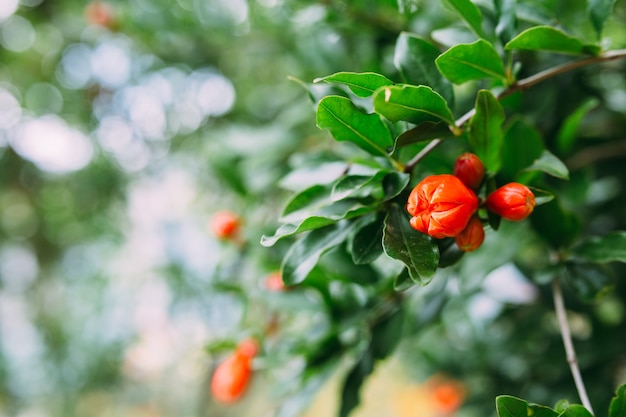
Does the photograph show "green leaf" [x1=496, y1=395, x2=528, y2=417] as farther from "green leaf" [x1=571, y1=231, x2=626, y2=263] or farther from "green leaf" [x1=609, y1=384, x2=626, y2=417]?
"green leaf" [x1=571, y1=231, x2=626, y2=263]

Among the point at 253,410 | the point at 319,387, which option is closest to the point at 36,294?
the point at 253,410

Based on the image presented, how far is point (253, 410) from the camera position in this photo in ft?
6.72

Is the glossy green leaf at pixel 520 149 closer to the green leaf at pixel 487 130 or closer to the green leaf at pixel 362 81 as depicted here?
the green leaf at pixel 487 130

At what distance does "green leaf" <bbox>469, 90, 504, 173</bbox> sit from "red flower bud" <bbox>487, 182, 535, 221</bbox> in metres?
0.05

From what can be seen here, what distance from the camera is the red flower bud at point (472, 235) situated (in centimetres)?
37

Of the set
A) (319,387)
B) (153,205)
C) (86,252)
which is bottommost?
(86,252)

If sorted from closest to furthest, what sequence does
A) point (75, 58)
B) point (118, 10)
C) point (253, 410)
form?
point (118, 10), point (75, 58), point (253, 410)

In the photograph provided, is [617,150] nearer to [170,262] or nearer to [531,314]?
[531,314]

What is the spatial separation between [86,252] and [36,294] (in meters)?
0.41

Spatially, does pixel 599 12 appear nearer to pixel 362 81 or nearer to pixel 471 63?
pixel 471 63

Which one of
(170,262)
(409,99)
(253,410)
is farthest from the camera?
(253,410)

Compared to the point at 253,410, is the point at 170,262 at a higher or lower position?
higher

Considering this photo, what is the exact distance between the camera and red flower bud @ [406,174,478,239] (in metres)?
0.33

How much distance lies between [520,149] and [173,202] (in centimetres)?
154
